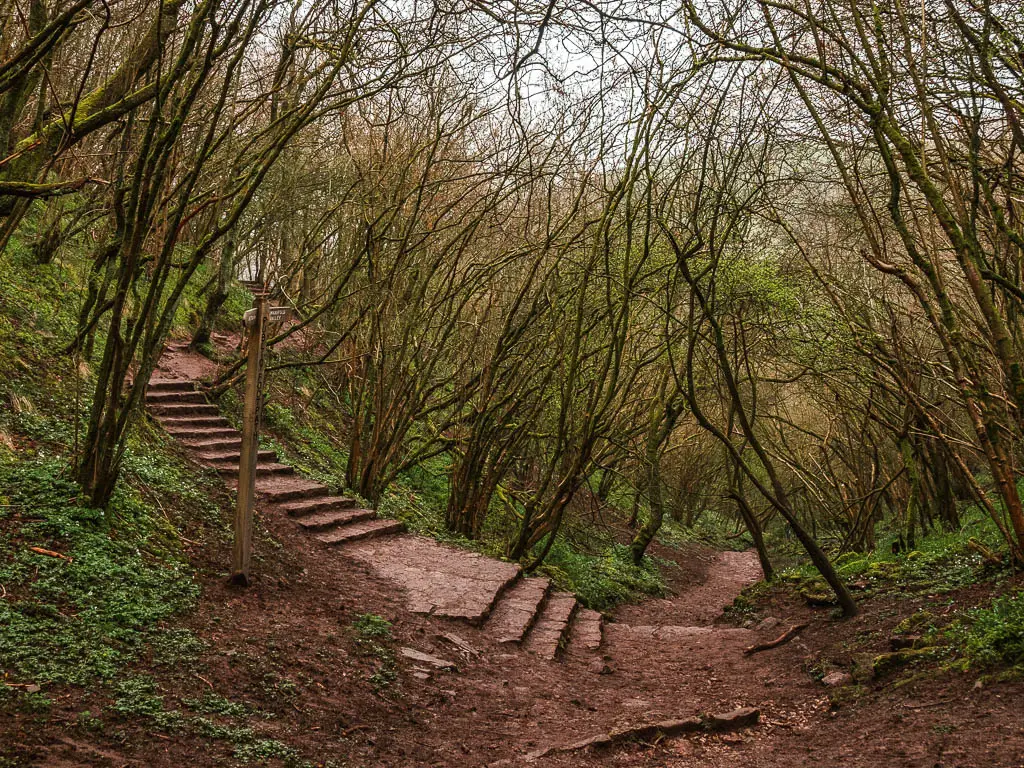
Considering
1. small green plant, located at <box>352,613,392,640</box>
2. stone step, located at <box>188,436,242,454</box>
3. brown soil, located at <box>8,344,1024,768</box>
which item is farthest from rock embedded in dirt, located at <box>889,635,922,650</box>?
stone step, located at <box>188,436,242,454</box>

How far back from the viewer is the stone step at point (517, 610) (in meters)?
7.00

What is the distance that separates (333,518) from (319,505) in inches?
12.6

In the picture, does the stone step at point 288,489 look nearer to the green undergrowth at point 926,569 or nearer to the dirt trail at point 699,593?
the dirt trail at point 699,593

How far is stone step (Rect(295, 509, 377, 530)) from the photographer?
27.9ft

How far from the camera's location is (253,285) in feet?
68.6

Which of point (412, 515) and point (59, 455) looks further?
point (412, 515)

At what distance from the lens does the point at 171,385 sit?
1141 cm

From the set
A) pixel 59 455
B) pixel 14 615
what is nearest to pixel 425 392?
pixel 59 455

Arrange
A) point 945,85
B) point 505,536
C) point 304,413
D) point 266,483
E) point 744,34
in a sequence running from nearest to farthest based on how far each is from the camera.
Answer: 1. point 945,85
2. point 744,34
3. point 266,483
4. point 505,536
5. point 304,413

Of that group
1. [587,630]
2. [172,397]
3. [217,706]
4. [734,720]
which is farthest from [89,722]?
[172,397]

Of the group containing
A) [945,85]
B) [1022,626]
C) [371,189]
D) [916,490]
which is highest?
[945,85]

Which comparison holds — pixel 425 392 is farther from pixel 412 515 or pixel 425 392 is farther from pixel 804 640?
pixel 804 640

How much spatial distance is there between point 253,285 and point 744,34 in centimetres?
1727

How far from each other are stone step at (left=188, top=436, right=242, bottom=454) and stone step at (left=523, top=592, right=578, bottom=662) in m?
4.34
